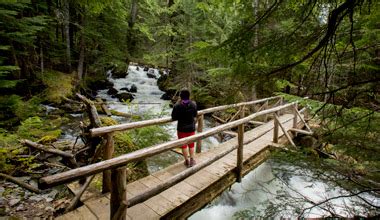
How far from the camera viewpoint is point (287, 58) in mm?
2246

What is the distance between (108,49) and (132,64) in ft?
43.3

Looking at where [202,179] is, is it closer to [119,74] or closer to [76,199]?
[76,199]

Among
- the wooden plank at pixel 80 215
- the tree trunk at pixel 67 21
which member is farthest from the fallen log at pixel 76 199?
the tree trunk at pixel 67 21

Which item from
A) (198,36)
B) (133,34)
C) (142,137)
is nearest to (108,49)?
(133,34)

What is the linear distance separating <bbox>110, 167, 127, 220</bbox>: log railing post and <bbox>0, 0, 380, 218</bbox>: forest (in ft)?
5.16

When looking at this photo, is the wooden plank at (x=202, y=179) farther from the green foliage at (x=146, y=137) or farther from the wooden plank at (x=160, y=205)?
the green foliage at (x=146, y=137)

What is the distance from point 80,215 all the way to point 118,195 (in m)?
1.12

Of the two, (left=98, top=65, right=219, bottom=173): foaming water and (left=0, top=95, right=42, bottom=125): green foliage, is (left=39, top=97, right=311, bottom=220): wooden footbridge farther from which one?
(left=0, top=95, right=42, bottom=125): green foliage

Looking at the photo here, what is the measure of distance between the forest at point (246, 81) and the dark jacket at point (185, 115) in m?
0.95

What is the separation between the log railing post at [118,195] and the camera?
2.70 meters

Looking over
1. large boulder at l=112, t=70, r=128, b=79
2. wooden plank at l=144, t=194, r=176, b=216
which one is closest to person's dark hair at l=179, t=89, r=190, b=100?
wooden plank at l=144, t=194, r=176, b=216

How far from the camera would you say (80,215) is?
335cm

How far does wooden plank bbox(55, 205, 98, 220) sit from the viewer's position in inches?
129

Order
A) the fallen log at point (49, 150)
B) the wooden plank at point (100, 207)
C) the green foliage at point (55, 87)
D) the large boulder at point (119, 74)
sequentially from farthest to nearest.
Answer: the large boulder at point (119, 74) → the green foliage at point (55, 87) → the fallen log at point (49, 150) → the wooden plank at point (100, 207)
